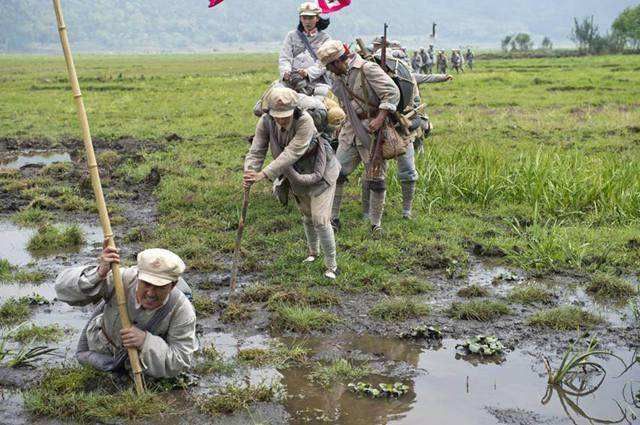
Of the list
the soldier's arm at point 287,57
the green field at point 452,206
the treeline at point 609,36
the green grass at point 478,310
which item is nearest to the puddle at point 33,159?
the green field at point 452,206

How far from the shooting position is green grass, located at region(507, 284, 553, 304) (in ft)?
23.7

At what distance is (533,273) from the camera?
7.97 m

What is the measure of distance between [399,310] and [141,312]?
98.9 inches

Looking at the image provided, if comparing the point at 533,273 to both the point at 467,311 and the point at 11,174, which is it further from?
the point at 11,174

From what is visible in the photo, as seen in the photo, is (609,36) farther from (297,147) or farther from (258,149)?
(297,147)

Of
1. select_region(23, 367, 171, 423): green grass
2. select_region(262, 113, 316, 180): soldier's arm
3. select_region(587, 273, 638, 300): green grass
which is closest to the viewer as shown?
select_region(23, 367, 171, 423): green grass

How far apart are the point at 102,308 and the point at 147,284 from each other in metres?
0.66

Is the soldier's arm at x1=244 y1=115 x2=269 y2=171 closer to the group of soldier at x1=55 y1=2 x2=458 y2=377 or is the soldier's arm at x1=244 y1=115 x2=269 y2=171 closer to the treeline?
the group of soldier at x1=55 y1=2 x2=458 y2=377

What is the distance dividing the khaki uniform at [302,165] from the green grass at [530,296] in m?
1.75

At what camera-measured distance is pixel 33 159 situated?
601 inches

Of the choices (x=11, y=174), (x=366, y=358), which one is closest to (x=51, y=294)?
(x=366, y=358)

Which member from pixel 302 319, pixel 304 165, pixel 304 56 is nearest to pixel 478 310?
pixel 302 319

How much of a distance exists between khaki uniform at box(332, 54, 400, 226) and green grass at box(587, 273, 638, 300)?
102 inches

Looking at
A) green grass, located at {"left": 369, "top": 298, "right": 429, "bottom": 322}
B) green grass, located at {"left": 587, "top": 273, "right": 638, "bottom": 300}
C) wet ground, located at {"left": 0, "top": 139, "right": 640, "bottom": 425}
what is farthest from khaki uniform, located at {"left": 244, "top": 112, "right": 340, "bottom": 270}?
green grass, located at {"left": 587, "top": 273, "right": 638, "bottom": 300}
